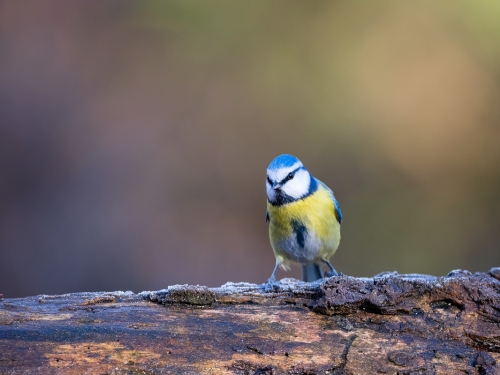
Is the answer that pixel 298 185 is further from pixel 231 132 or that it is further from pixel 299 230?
pixel 231 132

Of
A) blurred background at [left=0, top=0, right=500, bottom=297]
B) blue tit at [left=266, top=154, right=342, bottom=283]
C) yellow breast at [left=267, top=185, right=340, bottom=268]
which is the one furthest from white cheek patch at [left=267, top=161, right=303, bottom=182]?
blurred background at [left=0, top=0, right=500, bottom=297]

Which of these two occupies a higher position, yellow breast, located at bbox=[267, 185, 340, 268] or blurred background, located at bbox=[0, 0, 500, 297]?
blurred background, located at bbox=[0, 0, 500, 297]

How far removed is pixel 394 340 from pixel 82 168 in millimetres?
4184

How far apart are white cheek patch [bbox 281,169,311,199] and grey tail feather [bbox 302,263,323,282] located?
781mm

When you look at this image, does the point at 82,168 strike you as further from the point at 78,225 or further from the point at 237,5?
the point at 237,5

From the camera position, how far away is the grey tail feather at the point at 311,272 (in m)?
3.67

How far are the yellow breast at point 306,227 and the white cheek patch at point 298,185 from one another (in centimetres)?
5

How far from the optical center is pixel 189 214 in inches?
212

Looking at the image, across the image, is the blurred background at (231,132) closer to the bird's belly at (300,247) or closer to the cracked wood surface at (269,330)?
the bird's belly at (300,247)

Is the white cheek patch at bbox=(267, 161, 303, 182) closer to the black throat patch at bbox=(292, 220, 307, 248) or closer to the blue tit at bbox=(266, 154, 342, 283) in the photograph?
the blue tit at bbox=(266, 154, 342, 283)

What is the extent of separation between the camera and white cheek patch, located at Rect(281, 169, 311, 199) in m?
3.05

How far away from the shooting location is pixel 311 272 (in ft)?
12.1

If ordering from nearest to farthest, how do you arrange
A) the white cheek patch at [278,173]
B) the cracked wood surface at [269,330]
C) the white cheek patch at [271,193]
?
the cracked wood surface at [269,330] → the white cheek patch at [278,173] → the white cheek patch at [271,193]

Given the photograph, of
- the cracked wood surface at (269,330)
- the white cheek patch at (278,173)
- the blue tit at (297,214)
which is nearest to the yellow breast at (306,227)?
the blue tit at (297,214)
